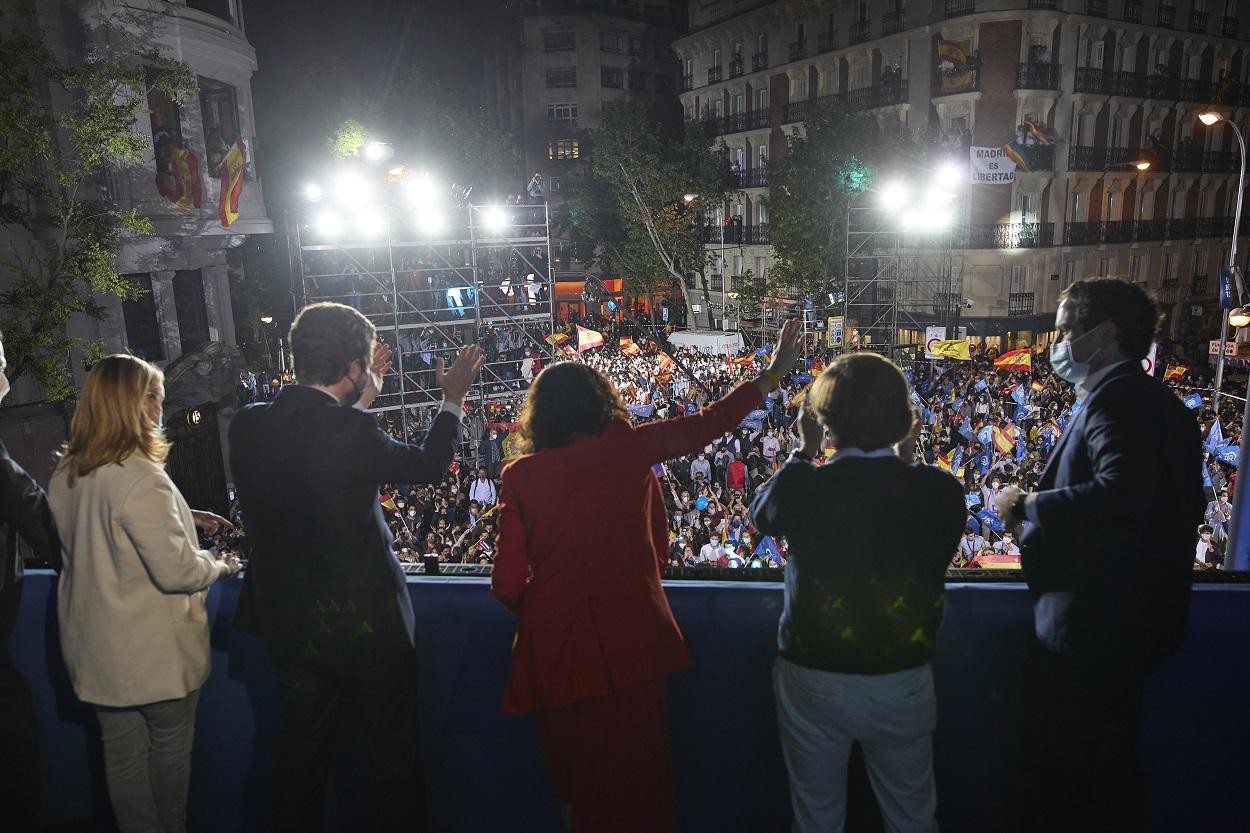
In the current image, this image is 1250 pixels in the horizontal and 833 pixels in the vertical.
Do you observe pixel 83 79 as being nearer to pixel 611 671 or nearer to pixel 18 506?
pixel 18 506

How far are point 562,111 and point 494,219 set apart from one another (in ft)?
104

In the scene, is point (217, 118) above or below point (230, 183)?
above

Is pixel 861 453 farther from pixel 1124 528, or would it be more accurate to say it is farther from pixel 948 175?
pixel 948 175

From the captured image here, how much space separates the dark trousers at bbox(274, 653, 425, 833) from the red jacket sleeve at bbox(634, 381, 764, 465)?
1020 mm

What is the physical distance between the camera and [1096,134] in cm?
3050

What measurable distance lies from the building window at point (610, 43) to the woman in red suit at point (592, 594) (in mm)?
47954

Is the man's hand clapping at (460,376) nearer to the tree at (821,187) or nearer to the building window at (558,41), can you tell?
the tree at (821,187)

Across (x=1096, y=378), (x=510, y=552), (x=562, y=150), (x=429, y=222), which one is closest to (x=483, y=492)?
(x=510, y=552)

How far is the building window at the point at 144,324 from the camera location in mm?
14615

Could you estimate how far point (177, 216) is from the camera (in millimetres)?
14570

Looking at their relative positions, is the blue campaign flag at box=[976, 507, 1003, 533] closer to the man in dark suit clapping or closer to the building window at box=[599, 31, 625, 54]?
the man in dark suit clapping

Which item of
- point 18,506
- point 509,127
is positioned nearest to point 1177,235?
point 509,127

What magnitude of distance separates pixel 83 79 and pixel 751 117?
3035 centimetres

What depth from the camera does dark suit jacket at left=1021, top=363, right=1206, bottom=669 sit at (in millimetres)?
2111
